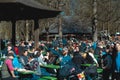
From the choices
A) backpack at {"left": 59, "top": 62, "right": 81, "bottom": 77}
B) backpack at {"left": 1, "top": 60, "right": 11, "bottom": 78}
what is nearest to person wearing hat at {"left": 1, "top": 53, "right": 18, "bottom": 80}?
backpack at {"left": 1, "top": 60, "right": 11, "bottom": 78}

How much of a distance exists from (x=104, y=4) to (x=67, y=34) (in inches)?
722

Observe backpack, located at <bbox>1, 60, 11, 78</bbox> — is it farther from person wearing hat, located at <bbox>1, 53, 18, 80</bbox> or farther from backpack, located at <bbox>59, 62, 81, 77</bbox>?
backpack, located at <bbox>59, 62, 81, 77</bbox>

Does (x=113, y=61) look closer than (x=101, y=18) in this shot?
Yes

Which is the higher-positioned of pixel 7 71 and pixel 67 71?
pixel 7 71

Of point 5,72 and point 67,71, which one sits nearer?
point 5,72

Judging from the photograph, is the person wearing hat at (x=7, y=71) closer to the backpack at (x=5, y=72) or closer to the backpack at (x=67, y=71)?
the backpack at (x=5, y=72)

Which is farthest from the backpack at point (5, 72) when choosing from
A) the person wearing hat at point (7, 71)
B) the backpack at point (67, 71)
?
the backpack at point (67, 71)

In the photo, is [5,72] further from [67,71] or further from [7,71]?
[67,71]

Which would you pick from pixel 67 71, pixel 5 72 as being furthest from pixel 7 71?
pixel 67 71

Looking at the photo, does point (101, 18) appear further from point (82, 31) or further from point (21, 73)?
point (21, 73)

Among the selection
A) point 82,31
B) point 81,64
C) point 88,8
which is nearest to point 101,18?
point 88,8

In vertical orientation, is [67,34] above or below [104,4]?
below

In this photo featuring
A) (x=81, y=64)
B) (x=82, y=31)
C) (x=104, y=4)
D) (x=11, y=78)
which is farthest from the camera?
(x=82, y=31)

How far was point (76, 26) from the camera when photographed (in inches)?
3007
